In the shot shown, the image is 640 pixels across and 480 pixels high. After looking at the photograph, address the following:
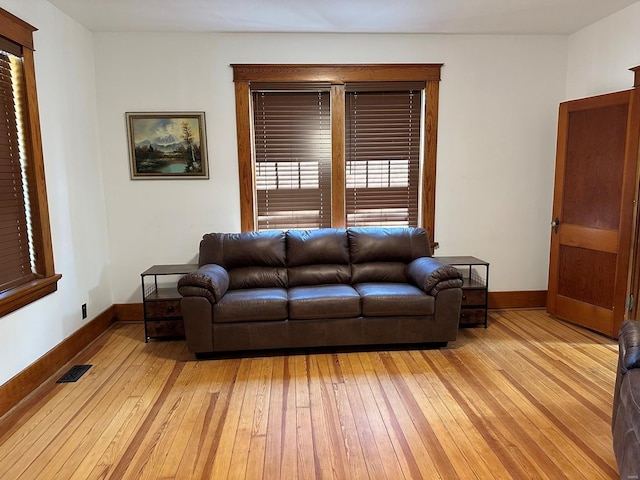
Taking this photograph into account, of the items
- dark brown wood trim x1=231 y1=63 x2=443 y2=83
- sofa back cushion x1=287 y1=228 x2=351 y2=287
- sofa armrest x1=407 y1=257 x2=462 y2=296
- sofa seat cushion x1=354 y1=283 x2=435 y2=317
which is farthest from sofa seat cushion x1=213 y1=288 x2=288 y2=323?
dark brown wood trim x1=231 y1=63 x2=443 y2=83

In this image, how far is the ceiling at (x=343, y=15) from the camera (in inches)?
126

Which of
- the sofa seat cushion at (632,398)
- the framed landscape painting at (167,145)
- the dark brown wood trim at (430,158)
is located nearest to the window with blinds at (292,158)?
the framed landscape painting at (167,145)

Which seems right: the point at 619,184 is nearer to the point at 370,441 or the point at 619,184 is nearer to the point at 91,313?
the point at 370,441

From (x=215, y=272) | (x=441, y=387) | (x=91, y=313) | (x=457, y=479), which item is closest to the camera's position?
(x=457, y=479)

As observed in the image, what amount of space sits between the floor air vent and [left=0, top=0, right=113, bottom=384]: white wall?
0.74ft

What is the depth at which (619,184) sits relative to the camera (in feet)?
11.1

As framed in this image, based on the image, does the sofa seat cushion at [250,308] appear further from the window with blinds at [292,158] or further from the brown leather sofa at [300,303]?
the window with blinds at [292,158]

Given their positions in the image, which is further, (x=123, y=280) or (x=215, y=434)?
(x=123, y=280)

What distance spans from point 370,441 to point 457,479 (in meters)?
0.47

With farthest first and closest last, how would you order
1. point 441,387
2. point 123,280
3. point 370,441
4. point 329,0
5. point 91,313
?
point 123,280 < point 91,313 < point 329,0 < point 441,387 < point 370,441

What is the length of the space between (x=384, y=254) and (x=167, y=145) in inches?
89.5

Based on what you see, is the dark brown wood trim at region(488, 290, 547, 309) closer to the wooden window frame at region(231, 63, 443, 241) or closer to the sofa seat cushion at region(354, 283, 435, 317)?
the wooden window frame at region(231, 63, 443, 241)

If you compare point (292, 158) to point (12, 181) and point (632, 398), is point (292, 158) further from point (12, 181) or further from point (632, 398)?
point (632, 398)

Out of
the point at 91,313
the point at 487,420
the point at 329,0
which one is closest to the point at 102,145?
the point at 91,313
